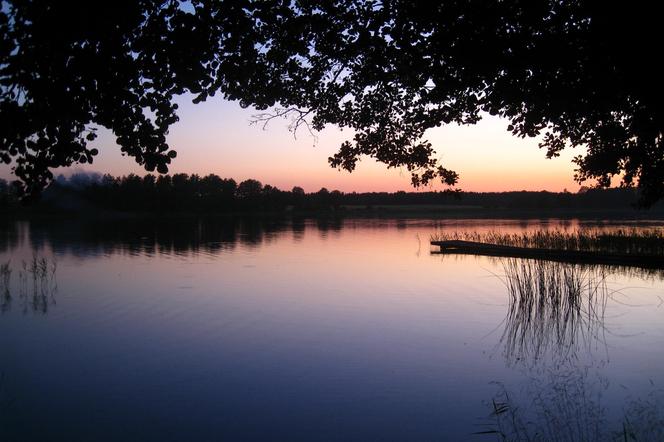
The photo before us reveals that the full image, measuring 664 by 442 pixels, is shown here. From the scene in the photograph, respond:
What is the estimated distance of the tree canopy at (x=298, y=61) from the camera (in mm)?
5121

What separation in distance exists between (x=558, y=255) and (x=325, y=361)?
16.8m

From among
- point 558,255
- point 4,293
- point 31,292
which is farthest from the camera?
point 558,255

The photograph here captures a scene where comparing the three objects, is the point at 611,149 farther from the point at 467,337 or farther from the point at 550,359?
the point at 467,337

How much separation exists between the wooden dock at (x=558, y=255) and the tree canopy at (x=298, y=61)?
14269 millimetres

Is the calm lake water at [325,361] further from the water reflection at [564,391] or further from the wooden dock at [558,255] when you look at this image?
the wooden dock at [558,255]

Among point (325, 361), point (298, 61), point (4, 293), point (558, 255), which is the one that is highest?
point (298, 61)

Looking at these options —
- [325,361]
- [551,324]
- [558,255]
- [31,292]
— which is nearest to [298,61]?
[325,361]

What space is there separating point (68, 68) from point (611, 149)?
8.61 meters

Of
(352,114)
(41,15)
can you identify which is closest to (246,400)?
(352,114)

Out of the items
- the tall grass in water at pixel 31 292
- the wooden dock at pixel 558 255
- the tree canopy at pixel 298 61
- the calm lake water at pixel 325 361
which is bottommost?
the calm lake water at pixel 325 361

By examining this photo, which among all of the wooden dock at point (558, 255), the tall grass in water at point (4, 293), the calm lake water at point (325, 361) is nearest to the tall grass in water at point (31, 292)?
the tall grass in water at point (4, 293)

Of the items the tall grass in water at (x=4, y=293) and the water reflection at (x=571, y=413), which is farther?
the tall grass in water at (x=4, y=293)

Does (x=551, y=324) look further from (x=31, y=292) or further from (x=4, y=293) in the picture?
(x=4, y=293)

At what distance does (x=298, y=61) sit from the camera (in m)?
7.91
